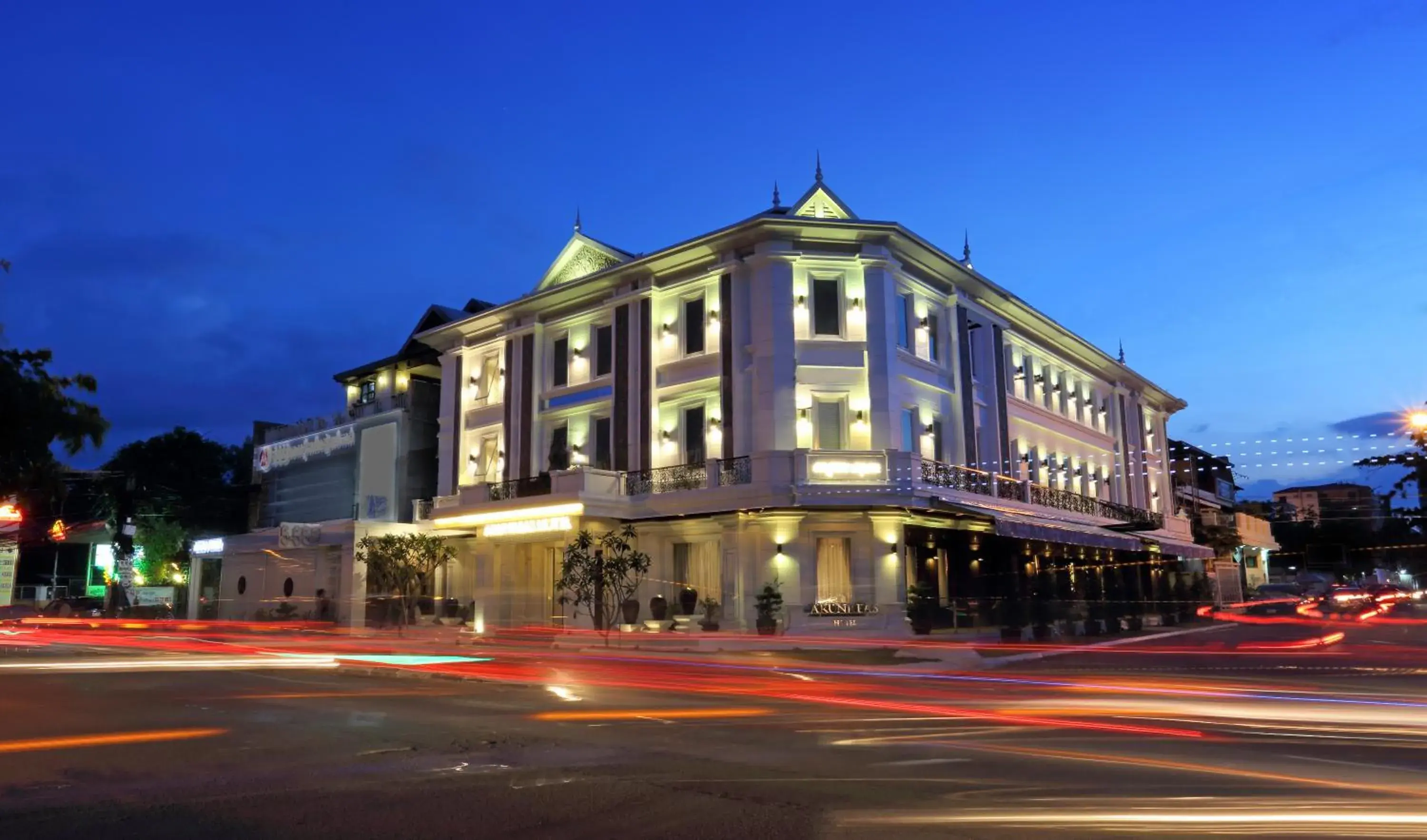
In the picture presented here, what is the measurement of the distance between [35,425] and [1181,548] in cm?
4519

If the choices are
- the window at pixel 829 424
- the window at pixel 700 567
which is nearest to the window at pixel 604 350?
the window at pixel 700 567

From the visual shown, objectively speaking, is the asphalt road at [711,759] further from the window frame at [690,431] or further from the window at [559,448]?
the window at [559,448]

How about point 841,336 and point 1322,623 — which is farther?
point 1322,623

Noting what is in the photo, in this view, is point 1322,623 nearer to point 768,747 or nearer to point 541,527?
point 541,527

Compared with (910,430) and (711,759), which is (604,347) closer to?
(910,430)

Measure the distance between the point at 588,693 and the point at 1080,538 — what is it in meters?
21.4

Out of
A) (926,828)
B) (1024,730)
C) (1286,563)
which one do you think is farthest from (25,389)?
(1286,563)

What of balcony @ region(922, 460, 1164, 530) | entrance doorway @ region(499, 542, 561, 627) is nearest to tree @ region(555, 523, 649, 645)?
entrance doorway @ region(499, 542, 561, 627)

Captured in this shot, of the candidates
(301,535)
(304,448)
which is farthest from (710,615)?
(304,448)

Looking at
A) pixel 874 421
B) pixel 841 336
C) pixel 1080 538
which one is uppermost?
pixel 841 336

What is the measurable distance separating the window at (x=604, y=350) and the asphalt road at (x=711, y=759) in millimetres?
17799

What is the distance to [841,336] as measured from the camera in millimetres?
28234

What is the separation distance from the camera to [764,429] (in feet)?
89.6

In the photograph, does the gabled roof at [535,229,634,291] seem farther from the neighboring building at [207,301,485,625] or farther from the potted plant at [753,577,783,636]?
the potted plant at [753,577,783,636]
